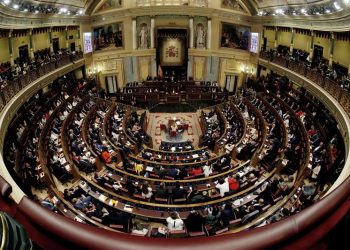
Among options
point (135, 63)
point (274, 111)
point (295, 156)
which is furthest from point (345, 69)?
point (135, 63)

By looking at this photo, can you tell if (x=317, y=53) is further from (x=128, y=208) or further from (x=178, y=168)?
(x=128, y=208)

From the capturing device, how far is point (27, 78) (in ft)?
50.2

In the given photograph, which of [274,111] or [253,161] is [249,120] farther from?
[253,161]

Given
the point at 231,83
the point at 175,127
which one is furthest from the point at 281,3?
the point at 175,127

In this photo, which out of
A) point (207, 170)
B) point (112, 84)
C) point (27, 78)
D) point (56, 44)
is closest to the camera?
point (207, 170)

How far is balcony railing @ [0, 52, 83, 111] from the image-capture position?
39.9 feet

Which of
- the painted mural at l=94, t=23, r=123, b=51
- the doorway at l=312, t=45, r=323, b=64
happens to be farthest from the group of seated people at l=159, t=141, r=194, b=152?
the painted mural at l=94, t=23, r=123, b=51

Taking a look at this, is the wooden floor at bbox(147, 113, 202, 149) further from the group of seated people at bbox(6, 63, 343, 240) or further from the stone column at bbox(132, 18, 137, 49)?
the stone column at bbox(132, 18, 137, 49)

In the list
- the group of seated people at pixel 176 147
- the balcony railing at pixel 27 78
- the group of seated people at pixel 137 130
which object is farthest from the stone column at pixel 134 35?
the group of seated people at pixel 176 147

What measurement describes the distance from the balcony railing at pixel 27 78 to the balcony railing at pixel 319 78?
13867 millimetres

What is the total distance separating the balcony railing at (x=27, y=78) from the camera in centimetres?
1217

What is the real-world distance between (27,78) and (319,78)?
1544 centimetres

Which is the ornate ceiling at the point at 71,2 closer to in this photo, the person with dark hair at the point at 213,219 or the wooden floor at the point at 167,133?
the wooden floor at the point at 167,133

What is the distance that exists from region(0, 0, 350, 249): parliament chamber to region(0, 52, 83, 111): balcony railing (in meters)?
0.08
